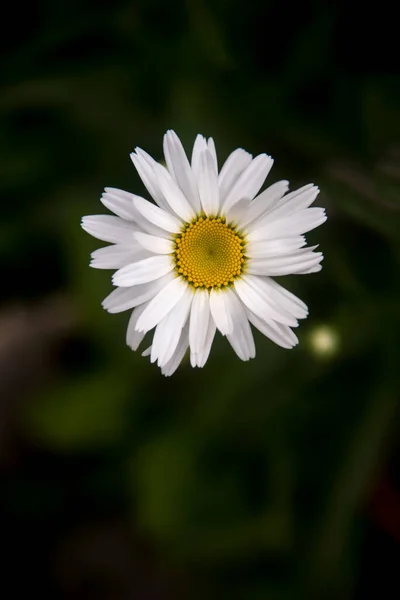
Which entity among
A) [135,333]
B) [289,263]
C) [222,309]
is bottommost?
[135,333]

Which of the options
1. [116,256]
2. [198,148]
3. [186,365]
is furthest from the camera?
[186,365]

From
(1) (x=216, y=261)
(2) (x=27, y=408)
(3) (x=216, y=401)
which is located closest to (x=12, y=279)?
(2) (x=27, y=408)

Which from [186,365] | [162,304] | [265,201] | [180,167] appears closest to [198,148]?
[180,167]

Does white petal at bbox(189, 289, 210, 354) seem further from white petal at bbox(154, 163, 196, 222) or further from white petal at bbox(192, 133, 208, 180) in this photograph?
white petal at bbox(192, 133, 208, 180)

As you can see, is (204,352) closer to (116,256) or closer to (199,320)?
(199,320)

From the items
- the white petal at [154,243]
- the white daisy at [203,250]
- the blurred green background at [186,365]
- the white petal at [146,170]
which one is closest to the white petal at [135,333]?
the white daisy at [203,250]

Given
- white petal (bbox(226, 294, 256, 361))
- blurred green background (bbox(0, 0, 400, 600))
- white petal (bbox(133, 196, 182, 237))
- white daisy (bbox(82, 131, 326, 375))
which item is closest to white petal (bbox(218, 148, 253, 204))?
white daisy (bbox(82, 131, 326, 375))
